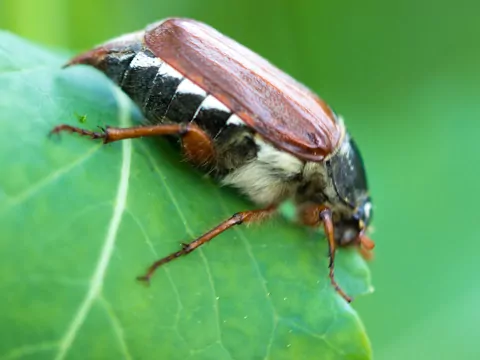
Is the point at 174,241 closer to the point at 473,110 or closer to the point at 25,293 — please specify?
the point at 25,293

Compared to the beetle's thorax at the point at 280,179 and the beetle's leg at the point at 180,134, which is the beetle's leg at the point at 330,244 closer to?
the beetle's thorax at the point at 280,179

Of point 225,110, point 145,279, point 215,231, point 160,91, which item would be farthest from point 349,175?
point 145,279

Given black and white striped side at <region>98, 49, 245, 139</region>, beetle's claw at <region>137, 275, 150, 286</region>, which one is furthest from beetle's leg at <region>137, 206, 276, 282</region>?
black and white striped side at <region>98, 49, 245, 139</region>

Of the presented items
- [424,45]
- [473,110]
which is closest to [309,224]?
[473,110]

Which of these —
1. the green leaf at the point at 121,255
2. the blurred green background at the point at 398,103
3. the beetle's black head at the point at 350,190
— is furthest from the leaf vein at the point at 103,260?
the blurred green background at the point at 398,103

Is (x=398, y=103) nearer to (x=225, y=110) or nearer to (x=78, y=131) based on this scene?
(x=225, y=110)

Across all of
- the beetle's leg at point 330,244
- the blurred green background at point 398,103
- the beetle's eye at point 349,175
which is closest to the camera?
the beetle's leg at point 330,244

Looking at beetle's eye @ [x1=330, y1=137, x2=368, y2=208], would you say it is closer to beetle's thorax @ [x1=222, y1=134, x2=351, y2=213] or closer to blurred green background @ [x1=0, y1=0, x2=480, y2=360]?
beetle's thorax @ [x1=222, y1=134, x2=351, y2=213]
